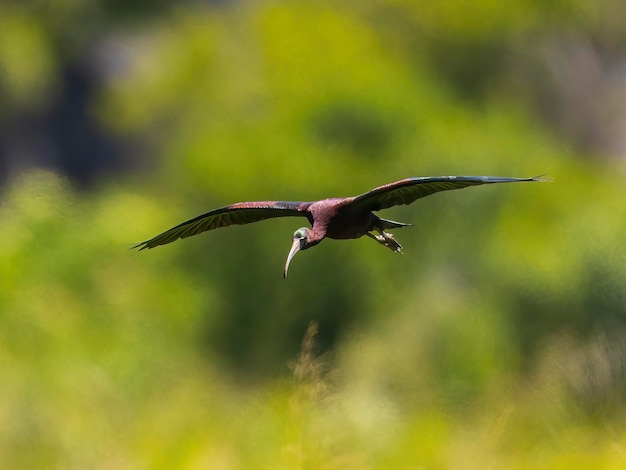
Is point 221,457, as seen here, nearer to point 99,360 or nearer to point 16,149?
point 99,360

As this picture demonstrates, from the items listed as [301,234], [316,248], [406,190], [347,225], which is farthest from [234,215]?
[316,248]

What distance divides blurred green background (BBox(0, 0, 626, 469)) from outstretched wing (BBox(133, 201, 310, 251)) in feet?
2.77

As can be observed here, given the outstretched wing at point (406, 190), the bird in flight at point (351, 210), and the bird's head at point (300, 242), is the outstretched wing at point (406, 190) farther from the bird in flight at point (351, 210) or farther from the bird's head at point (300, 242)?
the bird's head at point (300, 242)

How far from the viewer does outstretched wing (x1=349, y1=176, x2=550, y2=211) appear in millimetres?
4930

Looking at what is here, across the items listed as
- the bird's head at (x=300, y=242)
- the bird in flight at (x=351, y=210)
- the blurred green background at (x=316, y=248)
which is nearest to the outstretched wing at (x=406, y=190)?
the bird in flight at (x=351, y=210)

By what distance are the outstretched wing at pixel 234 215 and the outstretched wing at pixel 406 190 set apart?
31 centimetres

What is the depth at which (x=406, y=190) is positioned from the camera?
5211 millimetres

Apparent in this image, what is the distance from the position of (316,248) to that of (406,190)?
1231cm

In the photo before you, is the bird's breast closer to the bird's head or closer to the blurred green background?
the bird's head

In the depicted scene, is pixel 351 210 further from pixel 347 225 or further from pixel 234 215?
pixel 234 215

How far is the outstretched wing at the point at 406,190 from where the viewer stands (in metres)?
4.93

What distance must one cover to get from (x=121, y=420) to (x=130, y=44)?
653 inches

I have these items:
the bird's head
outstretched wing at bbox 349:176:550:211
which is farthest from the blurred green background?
outstretched wing at bbox 349:176:550:211

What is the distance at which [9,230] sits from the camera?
711 inches
